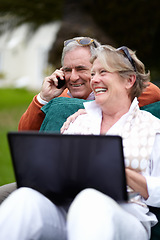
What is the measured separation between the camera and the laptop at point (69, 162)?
1606 mm

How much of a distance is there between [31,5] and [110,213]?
1658cm

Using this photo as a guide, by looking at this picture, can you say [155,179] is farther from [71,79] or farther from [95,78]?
[71,79]

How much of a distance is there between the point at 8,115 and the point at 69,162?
1000 cm

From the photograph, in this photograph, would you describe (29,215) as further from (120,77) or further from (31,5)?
(31,5)

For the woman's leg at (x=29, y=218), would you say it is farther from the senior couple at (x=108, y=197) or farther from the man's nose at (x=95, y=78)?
the man's nose at (x=95, y=78)

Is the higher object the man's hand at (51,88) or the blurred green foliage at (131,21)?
the blurred green foliage at (131,21)

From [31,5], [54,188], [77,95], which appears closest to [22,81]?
[31,5]

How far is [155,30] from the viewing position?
528 inches

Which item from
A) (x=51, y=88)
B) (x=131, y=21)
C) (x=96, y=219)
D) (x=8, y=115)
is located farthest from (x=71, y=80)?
(x=131, y=21)

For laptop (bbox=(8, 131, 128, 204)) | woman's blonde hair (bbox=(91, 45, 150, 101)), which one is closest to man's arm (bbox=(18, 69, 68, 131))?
woman's blonde hair (bbox=(91, 45, 150, 101))

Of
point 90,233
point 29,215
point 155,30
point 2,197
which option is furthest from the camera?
point 155,30

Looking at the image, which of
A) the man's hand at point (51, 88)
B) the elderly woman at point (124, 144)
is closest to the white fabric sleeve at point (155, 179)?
the elderly woman at point (124, 144)

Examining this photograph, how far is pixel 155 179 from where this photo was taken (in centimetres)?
183

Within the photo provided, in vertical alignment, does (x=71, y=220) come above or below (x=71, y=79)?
below
